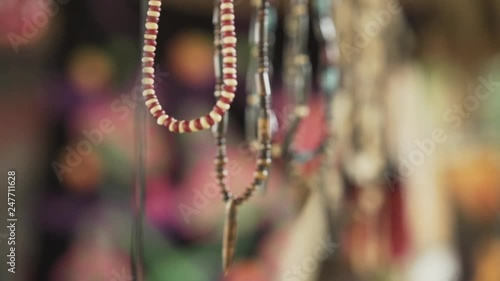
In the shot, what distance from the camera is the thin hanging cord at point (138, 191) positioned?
0.71 m

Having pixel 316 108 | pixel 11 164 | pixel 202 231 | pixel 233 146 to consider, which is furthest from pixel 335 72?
pixel 11 164

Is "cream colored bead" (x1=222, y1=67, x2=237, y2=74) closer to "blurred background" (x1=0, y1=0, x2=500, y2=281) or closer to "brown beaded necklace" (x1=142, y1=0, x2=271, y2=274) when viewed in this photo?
"brown beaded necklace" (x1=142, y1=0, x2=271, y2=274)

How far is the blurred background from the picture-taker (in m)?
0.67

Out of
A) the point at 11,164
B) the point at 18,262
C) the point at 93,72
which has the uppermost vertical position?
the point at 93,72

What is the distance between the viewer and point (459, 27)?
2.67ft

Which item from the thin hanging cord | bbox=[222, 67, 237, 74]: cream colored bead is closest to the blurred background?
the thin hanging cord

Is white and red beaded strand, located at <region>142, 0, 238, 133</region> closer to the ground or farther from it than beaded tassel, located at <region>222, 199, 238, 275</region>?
farther from it

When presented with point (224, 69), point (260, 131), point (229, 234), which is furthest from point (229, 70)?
point (229, 234)

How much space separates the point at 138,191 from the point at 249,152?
146mm

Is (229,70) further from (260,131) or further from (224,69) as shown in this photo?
(260,131)

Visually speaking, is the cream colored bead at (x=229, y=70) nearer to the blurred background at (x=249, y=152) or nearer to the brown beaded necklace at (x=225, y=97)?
the brown beaded necklace at (x=225, y=97)

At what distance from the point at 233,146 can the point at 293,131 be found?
0.08 m

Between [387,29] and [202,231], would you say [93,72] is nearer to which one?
[202,231]

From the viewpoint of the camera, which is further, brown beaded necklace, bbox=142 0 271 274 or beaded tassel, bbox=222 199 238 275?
beaded tassel, bbox=222 199 238 275
